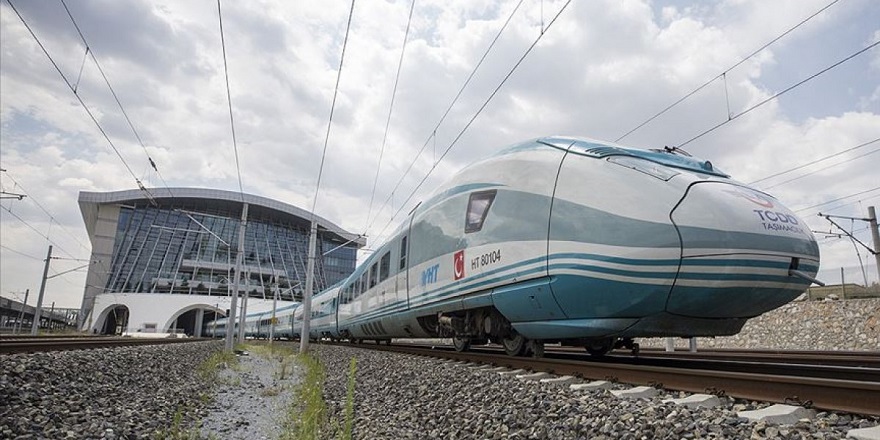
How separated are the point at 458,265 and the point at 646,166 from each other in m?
3.41

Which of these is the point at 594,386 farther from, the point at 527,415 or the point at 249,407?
the point at 249,407

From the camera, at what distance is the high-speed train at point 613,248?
17.1 ft

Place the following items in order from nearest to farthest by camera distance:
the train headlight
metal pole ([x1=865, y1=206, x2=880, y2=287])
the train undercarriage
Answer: the train headlight < the train undercarriage < metal pole ([x1=865, y1=206, x2=880, y2=287])

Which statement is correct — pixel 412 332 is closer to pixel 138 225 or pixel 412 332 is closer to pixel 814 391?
pixel 814 391

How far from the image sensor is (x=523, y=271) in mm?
6547

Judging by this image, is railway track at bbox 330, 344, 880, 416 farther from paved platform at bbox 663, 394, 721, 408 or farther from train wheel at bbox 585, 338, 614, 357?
train wheel at bbox 585, 338, 614, 357

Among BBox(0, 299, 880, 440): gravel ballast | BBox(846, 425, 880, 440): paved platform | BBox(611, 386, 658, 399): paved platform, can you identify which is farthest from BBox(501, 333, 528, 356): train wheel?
BBox(846, 425, 880, 440): paved platform

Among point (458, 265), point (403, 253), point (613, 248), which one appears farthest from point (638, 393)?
point (403, 253)

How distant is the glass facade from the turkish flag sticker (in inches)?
2674

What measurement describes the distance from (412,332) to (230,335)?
12.1 meters

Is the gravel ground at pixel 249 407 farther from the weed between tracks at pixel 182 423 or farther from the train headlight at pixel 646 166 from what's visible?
the train headlight at pixel 646 166

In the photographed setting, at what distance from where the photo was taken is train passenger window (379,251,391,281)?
43.2 feet

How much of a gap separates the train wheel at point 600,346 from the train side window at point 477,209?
226cm

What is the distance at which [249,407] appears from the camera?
7992mm
